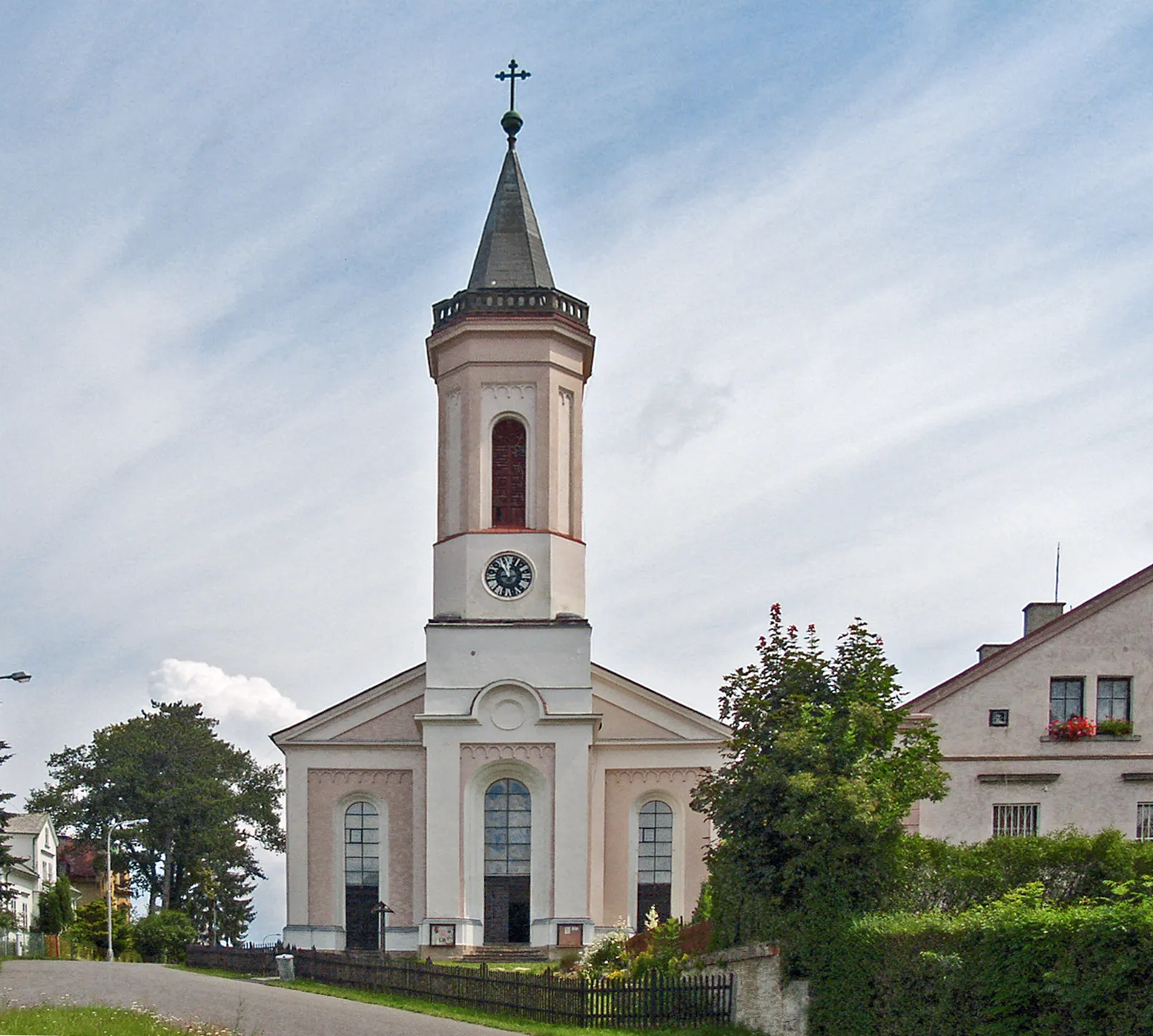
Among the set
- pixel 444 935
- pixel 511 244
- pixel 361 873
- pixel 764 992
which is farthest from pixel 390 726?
pixel 764 992

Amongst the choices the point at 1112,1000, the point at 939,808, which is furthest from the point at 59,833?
the point at 1112,1000

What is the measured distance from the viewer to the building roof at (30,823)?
78625 mm

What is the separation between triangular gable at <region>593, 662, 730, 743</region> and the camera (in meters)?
43.7


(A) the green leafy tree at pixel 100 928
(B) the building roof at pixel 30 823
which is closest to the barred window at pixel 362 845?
(A) the green leafy tree at pixel 100 928

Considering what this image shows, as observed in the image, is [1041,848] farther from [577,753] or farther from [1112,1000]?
[577,753]

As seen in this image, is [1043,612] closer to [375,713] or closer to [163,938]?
[375,713]

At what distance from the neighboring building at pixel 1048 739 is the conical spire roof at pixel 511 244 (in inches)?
751

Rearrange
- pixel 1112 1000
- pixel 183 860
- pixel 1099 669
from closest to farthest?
1. pixel 1112 1000
2. pixel 1099 669
3. pixel 183 860

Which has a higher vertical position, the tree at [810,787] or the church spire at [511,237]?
the church spire at [511,237]

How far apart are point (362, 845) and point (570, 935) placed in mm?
6442

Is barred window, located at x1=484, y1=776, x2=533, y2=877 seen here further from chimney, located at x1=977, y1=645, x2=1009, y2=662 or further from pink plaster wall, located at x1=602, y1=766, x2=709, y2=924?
chimney, located at x1=977, y1=645, x2=1009, y2=662

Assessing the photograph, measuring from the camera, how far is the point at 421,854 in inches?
1688

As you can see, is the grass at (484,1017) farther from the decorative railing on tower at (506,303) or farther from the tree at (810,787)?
the decorative railing on tower at (506,303)

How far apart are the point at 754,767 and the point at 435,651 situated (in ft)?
62.2
